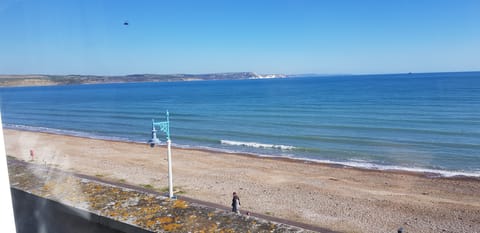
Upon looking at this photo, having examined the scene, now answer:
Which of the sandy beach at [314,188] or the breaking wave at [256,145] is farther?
the breaking wave at [256,145]

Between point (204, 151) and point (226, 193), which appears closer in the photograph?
point (226, 193)

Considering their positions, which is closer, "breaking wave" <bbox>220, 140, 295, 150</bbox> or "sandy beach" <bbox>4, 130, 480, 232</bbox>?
"sandy beach" <bbox>4, 130, 480, 232</bbox>

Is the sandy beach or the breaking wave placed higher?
the sandy beach

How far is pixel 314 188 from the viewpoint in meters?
15.2

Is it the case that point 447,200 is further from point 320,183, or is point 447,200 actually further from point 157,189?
point 157,189

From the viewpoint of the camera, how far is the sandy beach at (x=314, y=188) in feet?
38.7

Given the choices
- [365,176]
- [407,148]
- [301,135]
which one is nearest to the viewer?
[365,176]

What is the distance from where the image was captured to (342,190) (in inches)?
590

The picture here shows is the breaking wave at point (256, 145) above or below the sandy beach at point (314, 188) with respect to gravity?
below

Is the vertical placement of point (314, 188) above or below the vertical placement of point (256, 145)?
above

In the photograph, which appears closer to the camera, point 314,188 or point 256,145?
point 314,188

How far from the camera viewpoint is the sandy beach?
11.8 meters

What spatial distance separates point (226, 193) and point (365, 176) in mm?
6531

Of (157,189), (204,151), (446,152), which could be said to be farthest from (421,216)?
(204,151)
